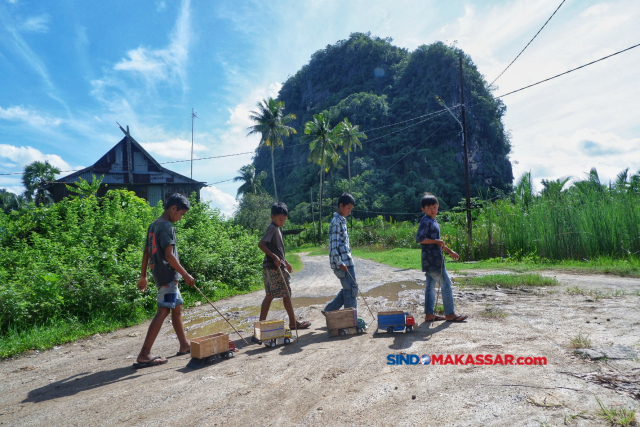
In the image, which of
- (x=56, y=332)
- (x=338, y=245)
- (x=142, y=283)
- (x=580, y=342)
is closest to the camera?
(x=580, y=342)

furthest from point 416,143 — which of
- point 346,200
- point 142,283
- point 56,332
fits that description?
point 142,283

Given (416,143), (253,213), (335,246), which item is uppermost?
(416,143)

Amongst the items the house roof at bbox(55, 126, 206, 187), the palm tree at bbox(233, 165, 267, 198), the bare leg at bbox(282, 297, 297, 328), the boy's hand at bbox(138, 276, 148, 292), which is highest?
the palm tree at bbox(233, 165, 267, 198)

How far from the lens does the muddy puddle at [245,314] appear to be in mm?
5895

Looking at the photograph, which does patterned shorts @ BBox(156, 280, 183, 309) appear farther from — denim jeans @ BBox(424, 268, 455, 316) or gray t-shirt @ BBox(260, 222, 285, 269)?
denim jeans @ BBox(424, 268, 455, 316)

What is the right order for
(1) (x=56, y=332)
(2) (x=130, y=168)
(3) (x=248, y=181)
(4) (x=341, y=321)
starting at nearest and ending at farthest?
(4) (x=341, y=321) → (1) (x=56, y=332) → (2) (x=130, y=168) → (3) (x=248, y=181)

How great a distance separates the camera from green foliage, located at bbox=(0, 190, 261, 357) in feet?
20.3

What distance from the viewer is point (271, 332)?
4.46 metres

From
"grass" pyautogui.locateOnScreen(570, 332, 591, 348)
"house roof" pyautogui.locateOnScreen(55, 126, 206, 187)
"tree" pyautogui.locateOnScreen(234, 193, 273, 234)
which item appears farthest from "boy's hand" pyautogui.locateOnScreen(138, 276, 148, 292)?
"tree" pyautogui.locateOnScreen(234, 193, 273, 234)

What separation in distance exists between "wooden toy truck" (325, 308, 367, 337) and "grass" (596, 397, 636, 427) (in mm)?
2728

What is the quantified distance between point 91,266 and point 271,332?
4.63m

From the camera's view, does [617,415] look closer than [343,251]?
Yes

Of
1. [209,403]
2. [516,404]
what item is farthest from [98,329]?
[516,404]

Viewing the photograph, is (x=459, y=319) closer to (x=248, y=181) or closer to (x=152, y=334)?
(x=152, y=334)
